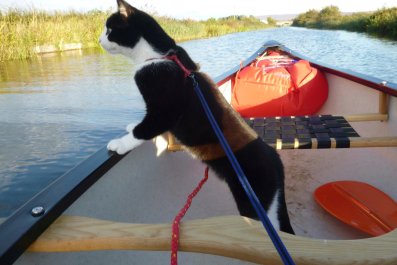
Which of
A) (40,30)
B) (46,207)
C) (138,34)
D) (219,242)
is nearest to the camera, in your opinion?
(219,242)

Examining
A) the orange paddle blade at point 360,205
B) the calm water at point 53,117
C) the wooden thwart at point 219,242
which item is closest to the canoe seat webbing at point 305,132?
the orange paddle blade at point 360,205

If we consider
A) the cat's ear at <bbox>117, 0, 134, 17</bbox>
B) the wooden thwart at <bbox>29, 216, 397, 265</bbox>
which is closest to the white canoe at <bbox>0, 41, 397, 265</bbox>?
the wooden thwart at <bbox>29, 216, 397, 265</bbox>

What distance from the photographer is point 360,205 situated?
1.67 metres

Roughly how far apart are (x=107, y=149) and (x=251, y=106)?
67.3 inches

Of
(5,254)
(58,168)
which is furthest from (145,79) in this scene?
(58,168)

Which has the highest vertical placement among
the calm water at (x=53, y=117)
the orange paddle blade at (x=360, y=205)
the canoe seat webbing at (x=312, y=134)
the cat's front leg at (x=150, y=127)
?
the cat's front leg at (x=150, y=127)

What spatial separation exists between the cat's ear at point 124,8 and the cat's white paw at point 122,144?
51 centimetres

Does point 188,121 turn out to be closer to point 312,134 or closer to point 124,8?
point 124,8

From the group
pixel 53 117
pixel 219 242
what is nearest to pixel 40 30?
pixel 53 117

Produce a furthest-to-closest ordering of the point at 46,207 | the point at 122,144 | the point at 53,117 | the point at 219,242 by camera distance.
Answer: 1. the point at 53,117
2. the point at 122,144
3. the point at 46,207
4. the point at 219,242

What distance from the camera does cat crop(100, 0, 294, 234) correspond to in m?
1.23

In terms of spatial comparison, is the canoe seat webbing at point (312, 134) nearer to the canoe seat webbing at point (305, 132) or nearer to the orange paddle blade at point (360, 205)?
the canoe seat webbing at point (305, 132)

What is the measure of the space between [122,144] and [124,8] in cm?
56

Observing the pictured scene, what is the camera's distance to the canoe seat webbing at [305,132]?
4.89 feet
